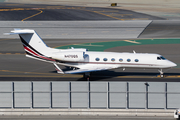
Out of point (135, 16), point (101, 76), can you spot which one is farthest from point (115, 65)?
point (135, 16)

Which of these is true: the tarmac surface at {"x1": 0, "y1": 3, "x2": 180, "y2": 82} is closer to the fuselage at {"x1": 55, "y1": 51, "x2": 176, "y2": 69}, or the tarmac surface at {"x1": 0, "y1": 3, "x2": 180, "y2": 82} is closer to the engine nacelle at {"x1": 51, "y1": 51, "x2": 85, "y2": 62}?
the fuselage at {"x1": 55, "y1": 51, "x2": 176, "y2": 69}

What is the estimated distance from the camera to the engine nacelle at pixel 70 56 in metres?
34.2

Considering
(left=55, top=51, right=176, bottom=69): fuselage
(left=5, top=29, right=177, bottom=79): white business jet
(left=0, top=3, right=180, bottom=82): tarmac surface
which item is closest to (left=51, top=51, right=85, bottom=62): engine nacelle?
(left=5, top=29, right=177, bottom=79): white business jet

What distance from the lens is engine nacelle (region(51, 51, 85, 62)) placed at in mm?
34250

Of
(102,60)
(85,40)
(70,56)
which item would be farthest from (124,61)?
(85,40)

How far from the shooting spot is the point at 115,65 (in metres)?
34.8

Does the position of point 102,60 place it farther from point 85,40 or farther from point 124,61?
point 85,40

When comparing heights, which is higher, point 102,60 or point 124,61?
point 102,60

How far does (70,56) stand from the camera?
34.2 m

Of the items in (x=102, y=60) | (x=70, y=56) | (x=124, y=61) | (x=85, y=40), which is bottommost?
(x=124, y=61)

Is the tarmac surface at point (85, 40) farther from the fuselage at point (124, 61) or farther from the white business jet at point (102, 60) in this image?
the fuselage at point (124, 61)

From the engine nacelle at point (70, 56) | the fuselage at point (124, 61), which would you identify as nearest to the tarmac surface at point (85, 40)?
the fuselage at point (124, 61)

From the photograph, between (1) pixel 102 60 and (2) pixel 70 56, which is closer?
(2) pixel 70 56

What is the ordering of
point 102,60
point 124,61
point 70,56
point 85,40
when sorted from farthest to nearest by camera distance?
point 85,40, point 102,60, point 124,61, point 70,56
